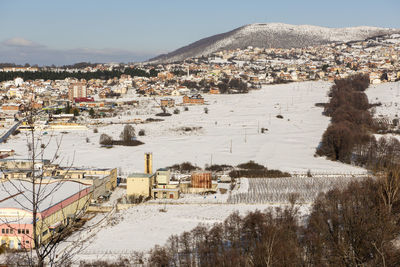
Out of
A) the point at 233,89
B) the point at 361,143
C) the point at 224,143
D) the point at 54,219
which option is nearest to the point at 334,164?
the point at 361,143

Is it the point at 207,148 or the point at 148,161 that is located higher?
the point at 148,161

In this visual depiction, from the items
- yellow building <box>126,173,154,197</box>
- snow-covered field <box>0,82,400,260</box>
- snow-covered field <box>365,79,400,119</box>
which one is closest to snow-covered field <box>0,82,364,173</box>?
snow-covered field <box>0,82,400,260</box>

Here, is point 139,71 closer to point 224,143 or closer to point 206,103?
point 206,103

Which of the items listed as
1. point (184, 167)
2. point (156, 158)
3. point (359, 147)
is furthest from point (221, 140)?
point (359, 147)

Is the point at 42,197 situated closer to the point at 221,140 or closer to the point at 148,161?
the point at 148,161

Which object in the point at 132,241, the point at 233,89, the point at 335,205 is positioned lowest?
the point at 132,241

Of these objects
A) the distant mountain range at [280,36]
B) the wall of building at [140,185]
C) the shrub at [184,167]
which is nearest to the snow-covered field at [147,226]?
the wall of building at [140,185]

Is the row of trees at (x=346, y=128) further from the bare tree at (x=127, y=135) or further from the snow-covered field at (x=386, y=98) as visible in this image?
the bare tree at (x=127, y=135)
